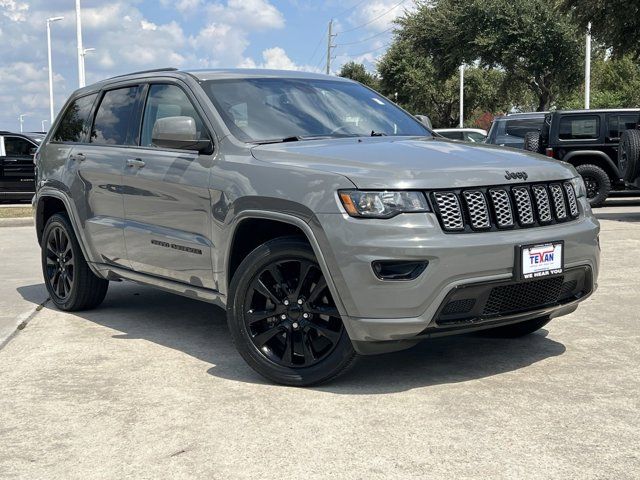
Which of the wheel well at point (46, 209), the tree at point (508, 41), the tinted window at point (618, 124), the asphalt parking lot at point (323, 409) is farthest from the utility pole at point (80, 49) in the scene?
the asphalt parking lot at point (323, 409)

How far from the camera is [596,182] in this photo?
651 inches

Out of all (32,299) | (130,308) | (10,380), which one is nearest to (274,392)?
(10,380)

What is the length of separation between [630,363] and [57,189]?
4.42m

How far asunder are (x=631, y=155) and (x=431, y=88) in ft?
158

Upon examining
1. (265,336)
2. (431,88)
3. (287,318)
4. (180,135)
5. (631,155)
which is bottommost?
(265,336)

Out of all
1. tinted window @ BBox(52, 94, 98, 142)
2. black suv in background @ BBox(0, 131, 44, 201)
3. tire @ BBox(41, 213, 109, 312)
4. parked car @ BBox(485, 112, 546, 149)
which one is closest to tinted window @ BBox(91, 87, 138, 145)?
tinted window @ BBox(52, 94, 98, 142)

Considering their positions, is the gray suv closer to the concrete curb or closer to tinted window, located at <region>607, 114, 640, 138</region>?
the concrete curb

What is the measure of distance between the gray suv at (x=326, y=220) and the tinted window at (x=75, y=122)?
775 millimetres

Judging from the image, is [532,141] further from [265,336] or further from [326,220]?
[326,220]

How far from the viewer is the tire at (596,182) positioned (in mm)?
16344

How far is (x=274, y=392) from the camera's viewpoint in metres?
4.69

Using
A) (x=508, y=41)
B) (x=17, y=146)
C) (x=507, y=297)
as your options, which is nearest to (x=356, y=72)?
(x=508, y=41)

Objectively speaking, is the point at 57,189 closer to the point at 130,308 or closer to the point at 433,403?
the point at 130,308

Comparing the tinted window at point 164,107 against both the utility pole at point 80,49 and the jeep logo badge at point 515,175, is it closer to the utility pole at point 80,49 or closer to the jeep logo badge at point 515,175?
the jeep logo badge at point 515,175
